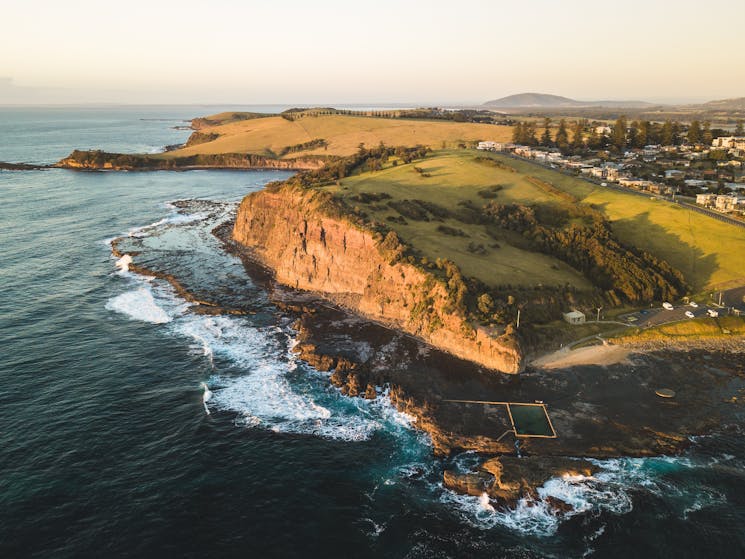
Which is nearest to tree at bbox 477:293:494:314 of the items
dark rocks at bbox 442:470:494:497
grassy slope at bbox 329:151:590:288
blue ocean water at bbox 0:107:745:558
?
grassy slope at bbox 329:151:590:288

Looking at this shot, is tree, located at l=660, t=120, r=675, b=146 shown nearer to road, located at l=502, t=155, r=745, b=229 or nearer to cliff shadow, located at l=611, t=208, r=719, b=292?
road, located at l=502, t=155, r=745, b=229

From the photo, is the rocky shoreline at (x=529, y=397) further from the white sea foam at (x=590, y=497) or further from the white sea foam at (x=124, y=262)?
the white sea foam at (x=124, y=262)

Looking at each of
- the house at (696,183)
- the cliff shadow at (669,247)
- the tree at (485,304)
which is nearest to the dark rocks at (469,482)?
the tree at (485,304)

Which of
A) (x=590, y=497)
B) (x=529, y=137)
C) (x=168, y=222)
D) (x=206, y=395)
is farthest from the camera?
(x=529, y=137)

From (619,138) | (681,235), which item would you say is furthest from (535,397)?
(619,138)

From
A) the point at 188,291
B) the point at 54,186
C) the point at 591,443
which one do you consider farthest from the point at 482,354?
the point at 54,186

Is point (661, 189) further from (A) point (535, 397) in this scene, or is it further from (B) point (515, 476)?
(B) point (515, 476)
